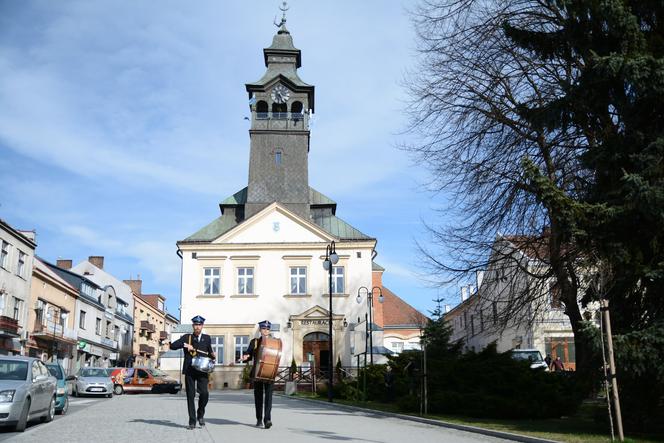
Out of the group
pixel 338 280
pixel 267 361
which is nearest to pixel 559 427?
pixel 267 361

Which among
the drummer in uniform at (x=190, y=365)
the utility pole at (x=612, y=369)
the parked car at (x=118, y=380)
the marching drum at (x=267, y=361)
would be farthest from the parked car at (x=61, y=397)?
the parked car at (x=118, y=380)

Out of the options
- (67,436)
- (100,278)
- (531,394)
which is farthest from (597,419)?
(100,278)

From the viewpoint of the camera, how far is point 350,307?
148 ft

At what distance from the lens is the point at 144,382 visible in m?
38.6

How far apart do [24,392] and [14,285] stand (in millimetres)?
31351

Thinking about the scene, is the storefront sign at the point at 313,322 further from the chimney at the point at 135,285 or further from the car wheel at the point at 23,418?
the chimney at the point at 135,285

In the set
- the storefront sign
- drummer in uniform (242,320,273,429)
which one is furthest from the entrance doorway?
drummer in uniform (242,320,273,429)

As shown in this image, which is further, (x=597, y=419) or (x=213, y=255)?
(x=213, y=255)

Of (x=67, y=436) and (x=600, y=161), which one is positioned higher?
(x=600, y=161)

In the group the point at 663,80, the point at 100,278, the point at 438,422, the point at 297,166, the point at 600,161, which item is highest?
the point at 297,166

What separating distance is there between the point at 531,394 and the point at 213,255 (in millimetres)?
32269

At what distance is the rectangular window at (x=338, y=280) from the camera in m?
45.5

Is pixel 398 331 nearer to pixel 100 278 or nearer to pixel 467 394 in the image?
pixel 100 278

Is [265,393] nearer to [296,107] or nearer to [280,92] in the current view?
[280,92]
